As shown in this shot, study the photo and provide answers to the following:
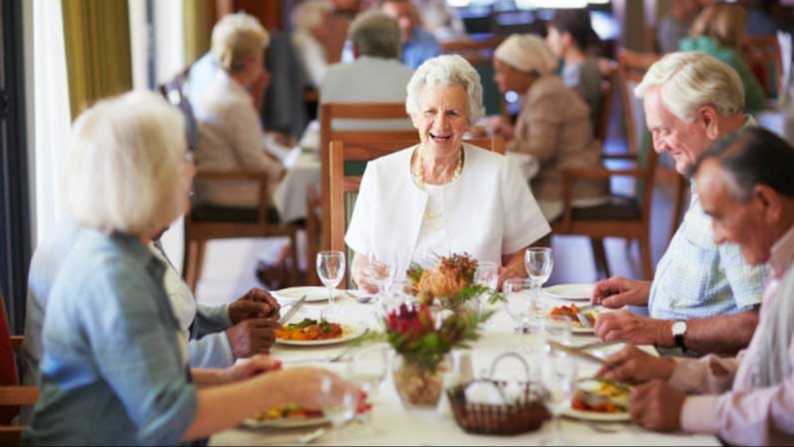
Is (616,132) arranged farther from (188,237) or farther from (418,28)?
(188,237)

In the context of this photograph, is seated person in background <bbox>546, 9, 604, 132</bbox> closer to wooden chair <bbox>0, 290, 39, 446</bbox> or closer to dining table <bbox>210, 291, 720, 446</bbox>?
wooden chair <bbox>0, 290, 39, 446</bbox>

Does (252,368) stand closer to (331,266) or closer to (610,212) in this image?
(331,266)

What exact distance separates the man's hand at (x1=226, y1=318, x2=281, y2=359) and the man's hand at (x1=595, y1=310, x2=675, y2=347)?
0.74 metres

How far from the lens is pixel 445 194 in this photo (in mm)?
3555

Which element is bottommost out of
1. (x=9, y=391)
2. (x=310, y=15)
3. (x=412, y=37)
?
(x=9, y=391)

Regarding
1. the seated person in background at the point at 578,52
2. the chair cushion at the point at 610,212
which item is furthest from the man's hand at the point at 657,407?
the seated person in background at the point at 578,52

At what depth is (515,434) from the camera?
2082mm

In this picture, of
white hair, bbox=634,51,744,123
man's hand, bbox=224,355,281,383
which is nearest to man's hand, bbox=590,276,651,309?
white hair, bbox=634,51,744,123

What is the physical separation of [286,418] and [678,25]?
9.08 metres

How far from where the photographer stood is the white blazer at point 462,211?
3.54 metres

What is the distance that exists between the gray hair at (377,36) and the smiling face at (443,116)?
8.64ft

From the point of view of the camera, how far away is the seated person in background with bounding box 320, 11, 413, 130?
19.9ft

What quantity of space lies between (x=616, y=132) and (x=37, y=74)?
908 centimetres

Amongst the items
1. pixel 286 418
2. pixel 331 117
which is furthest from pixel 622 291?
pixel 331 117
